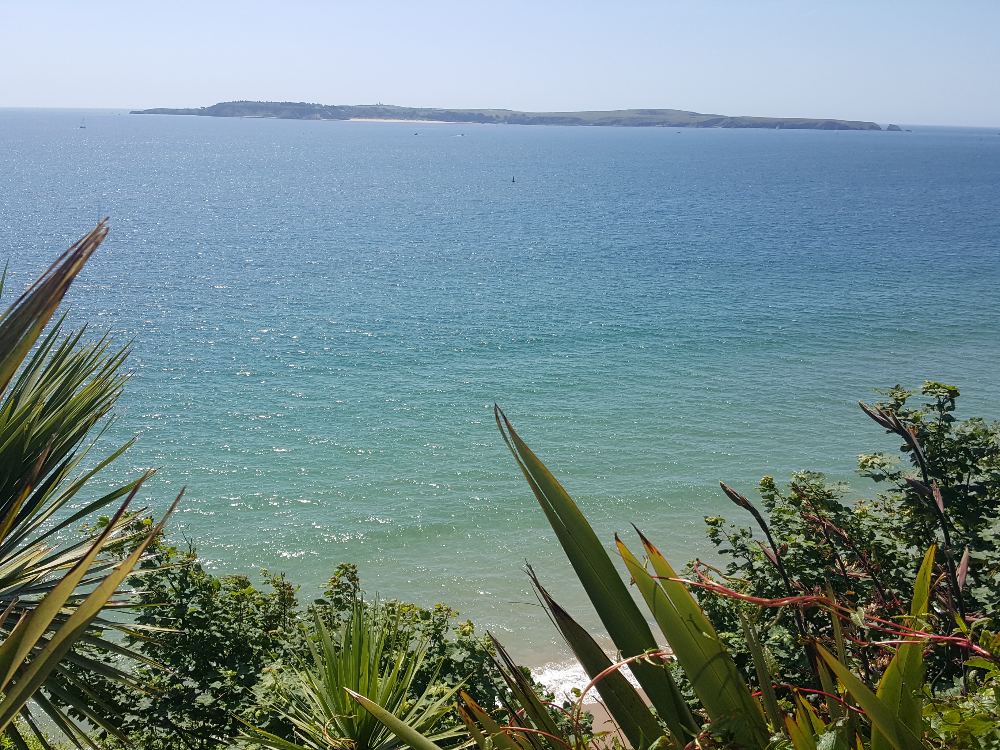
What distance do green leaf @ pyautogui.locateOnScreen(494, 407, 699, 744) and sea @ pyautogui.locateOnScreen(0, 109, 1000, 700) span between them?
403 centimetres

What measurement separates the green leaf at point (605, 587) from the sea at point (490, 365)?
4033mm

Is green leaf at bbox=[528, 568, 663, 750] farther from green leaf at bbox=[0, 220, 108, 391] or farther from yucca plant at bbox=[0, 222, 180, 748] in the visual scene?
green leaf at bbox=[0, 220, 108, 391]

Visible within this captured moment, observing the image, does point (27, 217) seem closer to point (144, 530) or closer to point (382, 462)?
point (382, 462)

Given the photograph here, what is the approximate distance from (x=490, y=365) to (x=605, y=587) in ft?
67.0

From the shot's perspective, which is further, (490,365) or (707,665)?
(490,365)

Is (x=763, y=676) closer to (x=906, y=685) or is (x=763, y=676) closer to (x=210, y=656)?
(x=906, y=685)

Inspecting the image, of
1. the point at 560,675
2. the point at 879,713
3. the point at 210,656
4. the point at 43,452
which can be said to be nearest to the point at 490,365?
the point at 560,675

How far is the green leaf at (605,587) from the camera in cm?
126

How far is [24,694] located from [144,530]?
412 centimetres

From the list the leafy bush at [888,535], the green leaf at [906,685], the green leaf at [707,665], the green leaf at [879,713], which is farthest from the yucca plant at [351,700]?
the green leaf at [879,713]

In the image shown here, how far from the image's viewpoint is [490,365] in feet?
71.2

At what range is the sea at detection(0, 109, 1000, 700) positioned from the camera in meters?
12.8

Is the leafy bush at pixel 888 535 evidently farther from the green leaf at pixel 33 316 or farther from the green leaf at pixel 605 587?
the green leaf at pixel 33 316

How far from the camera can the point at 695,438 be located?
16.5m
